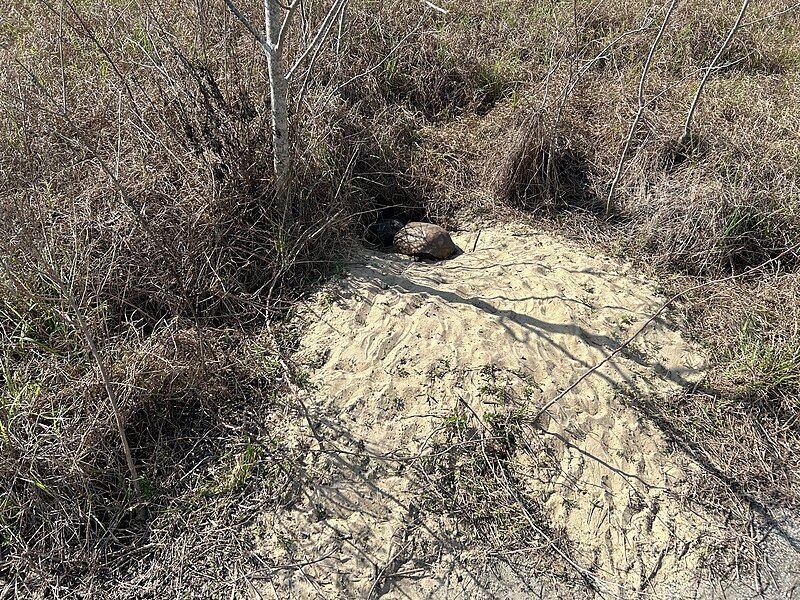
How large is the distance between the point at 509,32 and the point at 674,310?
280cm

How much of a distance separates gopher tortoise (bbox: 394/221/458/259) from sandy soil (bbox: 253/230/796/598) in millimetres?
195

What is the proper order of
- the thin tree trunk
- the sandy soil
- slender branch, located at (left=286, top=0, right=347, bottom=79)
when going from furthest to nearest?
slender branch, located at (left=286, top=0, right=347, bottom=79), the thin tree trunk, the sandy soil

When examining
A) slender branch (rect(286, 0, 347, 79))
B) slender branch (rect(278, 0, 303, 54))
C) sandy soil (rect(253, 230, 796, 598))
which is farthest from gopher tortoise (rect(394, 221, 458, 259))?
slender branch (rect(278, 0, 303, 54))

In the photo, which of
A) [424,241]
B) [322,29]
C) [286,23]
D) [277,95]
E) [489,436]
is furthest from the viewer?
[424,241]

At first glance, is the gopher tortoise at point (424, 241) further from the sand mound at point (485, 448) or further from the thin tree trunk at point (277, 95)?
the thin tree trunk at point (277, 95)

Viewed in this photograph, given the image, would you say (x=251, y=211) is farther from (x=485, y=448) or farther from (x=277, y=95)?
(x=485, y=448)

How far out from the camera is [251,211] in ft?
9.73

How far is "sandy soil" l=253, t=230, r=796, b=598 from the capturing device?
85.7 inches

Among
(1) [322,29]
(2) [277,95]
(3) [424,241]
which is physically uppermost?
(1) [322,29]

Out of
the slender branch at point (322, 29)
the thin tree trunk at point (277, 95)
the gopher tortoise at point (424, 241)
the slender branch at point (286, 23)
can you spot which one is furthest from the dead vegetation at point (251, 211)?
the slender branch at point (286, 23)

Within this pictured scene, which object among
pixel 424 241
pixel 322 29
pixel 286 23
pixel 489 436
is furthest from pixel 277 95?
pixel 489 436

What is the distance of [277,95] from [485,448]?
71.0 inches

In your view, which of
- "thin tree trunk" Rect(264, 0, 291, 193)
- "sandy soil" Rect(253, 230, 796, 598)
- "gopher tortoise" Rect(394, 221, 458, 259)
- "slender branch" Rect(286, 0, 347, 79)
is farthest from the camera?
"gopher tortoise" Rect(394, 221, 458, 259)

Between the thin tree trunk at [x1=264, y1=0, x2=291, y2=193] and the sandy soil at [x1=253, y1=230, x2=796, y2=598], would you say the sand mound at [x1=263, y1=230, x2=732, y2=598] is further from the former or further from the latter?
the thin tree trunk at [x1=264, y1=0, x2=291, y2=193]
